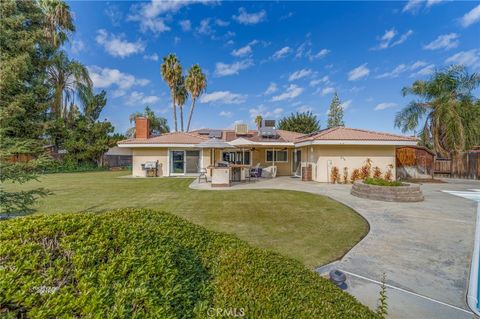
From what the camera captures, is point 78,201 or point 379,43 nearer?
point 78,201

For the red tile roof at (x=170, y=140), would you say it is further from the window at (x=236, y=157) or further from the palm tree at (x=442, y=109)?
the palm tree at (x=442, y=109)

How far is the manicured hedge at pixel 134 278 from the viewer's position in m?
1.39

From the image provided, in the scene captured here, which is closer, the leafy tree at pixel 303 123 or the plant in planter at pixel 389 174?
the plant in planter at pixel 389 174

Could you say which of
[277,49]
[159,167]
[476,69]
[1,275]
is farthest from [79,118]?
[476,69]

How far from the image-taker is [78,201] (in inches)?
350

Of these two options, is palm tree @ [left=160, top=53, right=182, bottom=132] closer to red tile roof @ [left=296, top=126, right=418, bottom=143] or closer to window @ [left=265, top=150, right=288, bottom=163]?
window @ [left=265, top=150, right=288, bottom=163]

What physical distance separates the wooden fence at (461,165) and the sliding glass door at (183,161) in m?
21.3

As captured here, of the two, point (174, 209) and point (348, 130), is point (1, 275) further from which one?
point (348, 130)

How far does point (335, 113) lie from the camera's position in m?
43.0

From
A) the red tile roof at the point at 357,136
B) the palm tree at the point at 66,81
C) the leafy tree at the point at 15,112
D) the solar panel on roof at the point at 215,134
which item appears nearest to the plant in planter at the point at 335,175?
the red tile roof at the point at 357,136

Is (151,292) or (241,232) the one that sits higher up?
(151,292)

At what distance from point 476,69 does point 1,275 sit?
26.3 meters

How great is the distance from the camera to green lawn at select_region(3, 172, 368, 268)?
474 cm

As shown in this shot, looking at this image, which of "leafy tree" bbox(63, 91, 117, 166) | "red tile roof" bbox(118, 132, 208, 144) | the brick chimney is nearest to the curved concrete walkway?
"red tile roof" bbox(118, 132, 208, 144)
